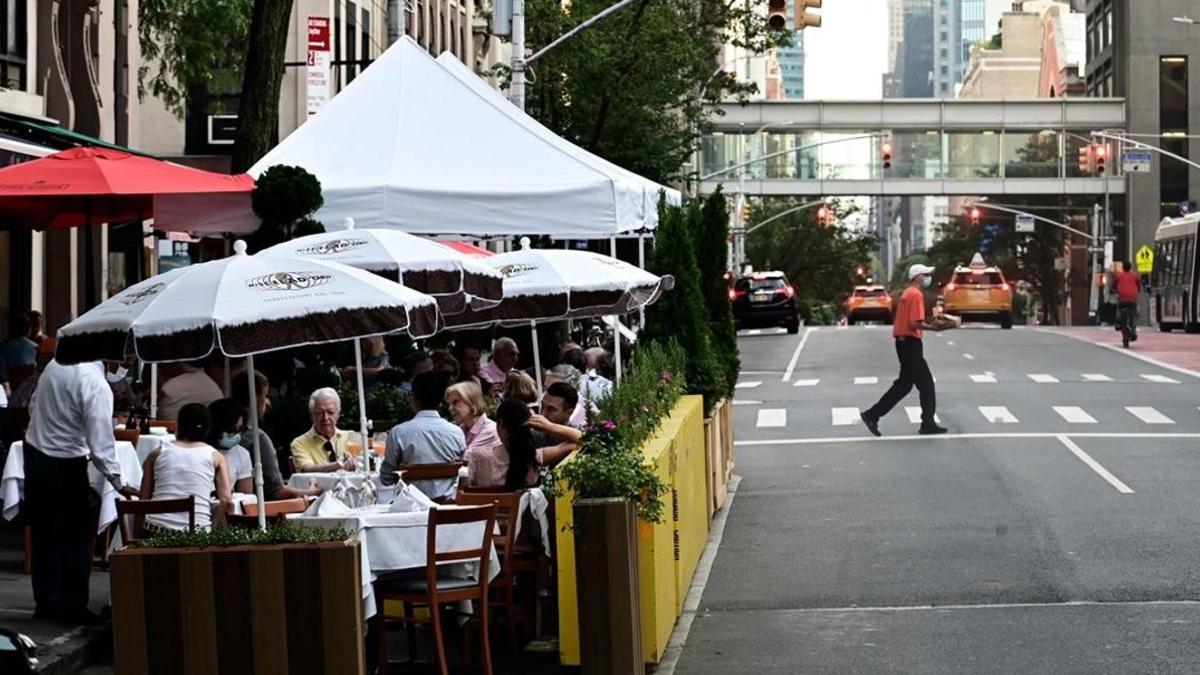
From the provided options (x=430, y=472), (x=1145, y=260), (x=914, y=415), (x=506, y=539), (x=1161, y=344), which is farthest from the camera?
(x=1145, y=260)

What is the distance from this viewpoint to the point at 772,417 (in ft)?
98.2

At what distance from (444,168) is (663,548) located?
834cm

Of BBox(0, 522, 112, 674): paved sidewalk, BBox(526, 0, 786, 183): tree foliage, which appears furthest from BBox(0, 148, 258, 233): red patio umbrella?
BBox(526, 0, 786, 183): tree foliage

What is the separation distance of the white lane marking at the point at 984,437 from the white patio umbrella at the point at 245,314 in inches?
562

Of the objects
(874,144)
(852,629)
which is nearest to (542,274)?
(852,629)

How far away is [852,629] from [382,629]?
3.10 metres

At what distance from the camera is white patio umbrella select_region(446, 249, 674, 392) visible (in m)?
19.9

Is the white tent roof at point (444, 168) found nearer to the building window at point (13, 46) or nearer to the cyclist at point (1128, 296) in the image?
the building window at point (13, 46)

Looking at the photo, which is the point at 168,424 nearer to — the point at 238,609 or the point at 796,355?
the point at 238,609

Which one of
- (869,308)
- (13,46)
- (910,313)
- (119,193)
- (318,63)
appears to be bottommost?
(869,308)

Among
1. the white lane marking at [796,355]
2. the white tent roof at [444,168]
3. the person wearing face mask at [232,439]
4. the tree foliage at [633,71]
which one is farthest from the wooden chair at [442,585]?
the tree foliage at [633,71]

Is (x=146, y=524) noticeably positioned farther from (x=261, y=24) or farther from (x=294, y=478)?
(x=261, y=24)

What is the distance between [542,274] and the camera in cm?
2008

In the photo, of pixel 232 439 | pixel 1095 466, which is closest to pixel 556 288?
pixel 1095 466
